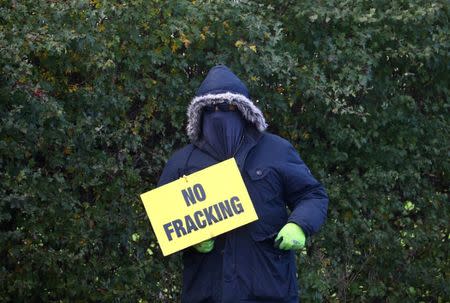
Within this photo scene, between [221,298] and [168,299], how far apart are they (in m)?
1.91

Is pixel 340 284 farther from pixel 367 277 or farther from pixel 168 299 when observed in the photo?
pixel 168 299

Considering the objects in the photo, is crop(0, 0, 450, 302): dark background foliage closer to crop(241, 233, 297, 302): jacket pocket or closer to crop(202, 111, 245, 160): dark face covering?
crop(202, 111, 245, 160): dark face covering

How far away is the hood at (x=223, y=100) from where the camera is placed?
4668 millimetres

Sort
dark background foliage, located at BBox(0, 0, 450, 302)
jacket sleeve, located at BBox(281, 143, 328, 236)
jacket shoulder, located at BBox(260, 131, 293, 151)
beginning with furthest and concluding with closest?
dark background foliage, located at BBox(0, 0, 450, 302) < jacket shoulder, located at BBox(260, 131, 293, 151) < jacket sleeve, located at BBox(281, 143, 328, 236)

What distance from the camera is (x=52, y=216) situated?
5637 mm

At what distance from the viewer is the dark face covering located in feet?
15.1

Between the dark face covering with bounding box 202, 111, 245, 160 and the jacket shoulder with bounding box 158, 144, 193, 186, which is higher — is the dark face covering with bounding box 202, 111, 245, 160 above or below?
above

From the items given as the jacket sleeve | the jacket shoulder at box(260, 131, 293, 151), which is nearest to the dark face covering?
the jacket shoulder at box(260, 131, 293, 151)

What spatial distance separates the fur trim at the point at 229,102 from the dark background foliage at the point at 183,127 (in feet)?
3.12

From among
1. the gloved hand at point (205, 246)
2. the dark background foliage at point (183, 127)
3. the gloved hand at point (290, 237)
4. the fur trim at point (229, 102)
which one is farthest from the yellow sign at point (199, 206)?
the dark background foliage at point (183, 127)

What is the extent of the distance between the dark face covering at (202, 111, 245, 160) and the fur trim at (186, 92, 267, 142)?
4 cm

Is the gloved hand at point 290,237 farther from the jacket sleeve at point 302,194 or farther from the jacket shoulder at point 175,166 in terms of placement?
the jacket shoulder at point 175,166

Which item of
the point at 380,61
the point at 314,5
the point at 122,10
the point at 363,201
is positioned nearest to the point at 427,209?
the point at 363,201

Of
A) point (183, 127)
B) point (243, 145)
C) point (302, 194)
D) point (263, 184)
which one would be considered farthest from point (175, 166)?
point (183, 127)
